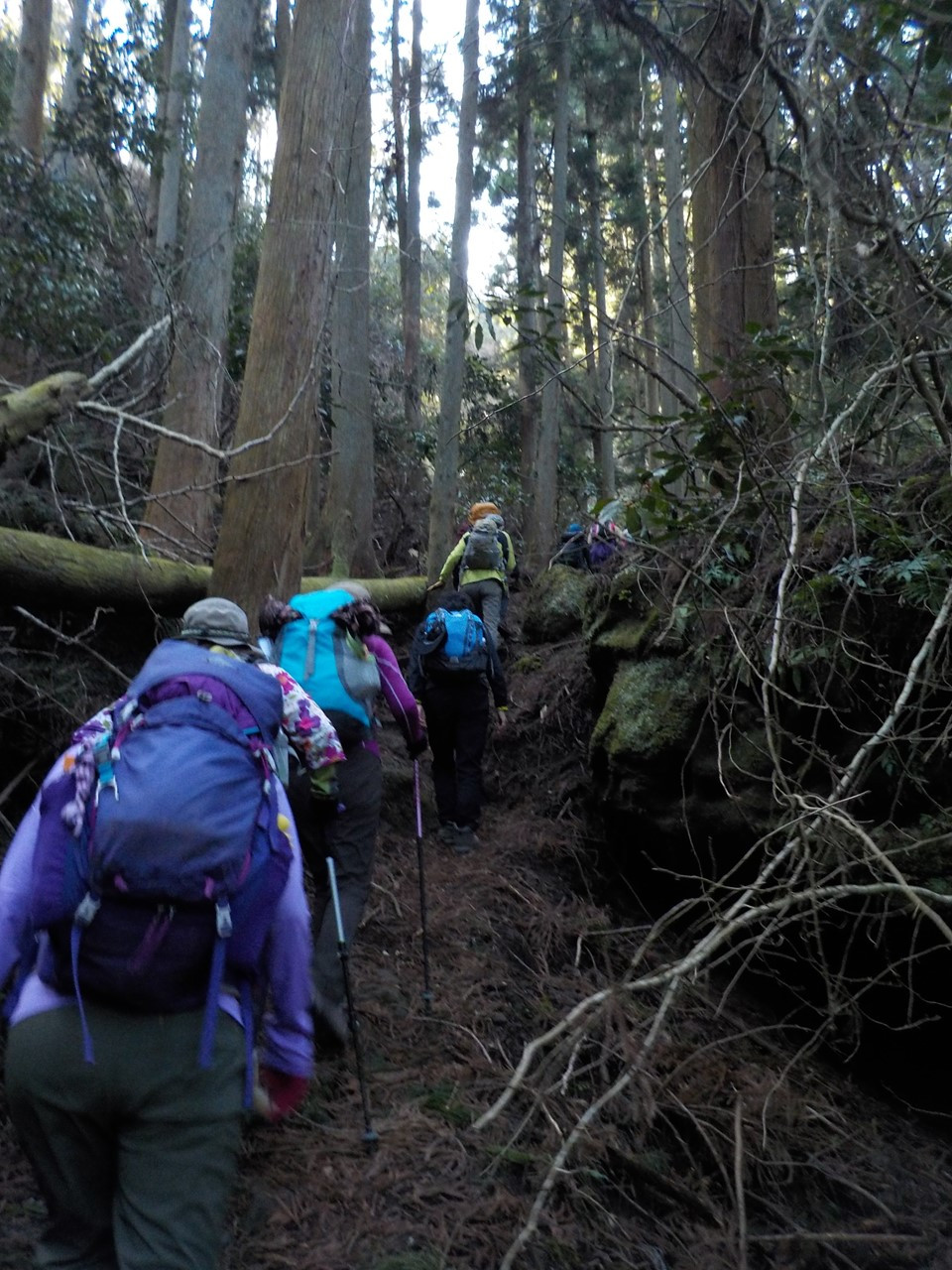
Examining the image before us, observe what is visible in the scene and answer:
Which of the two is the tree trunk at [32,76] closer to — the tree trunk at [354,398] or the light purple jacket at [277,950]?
the tree trunk at [354,398]

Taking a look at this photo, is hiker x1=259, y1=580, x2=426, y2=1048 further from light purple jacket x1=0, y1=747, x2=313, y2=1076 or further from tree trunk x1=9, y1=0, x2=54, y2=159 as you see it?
tree trunk x1=9, y1=0, x2=54, y2=159

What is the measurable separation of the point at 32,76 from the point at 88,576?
442 inches

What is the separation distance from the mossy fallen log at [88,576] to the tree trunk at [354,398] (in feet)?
14.9

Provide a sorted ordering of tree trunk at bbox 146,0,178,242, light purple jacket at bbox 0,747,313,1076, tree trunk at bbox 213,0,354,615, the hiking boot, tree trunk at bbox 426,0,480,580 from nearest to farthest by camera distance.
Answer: light purple jacket at bbox 0,747,313,1076 → tree trunk at bbox 213,0,354,615 → the hiking boot → tree trunk at bbox 426,0,480,580 → tree trunk at bbox 146,0,178,242

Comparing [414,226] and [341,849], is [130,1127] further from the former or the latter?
[414,226]

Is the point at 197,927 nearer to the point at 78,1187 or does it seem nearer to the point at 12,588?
the point at 78,1187

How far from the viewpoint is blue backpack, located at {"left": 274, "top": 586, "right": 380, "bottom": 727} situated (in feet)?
15.7

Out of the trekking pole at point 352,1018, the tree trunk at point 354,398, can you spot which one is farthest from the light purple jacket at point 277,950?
the tree trunk at point 354,398

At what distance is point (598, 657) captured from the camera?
7637mm

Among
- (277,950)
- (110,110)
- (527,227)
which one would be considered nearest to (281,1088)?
(277,950)

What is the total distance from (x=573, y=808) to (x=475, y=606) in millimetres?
2793

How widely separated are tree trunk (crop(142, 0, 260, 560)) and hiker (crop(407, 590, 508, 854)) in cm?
188

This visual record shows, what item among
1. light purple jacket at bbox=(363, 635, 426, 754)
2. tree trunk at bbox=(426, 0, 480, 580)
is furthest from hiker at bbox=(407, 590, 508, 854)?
tree trunk at bbox=(426, 0, 480, 580)

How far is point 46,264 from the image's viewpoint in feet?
29.8
